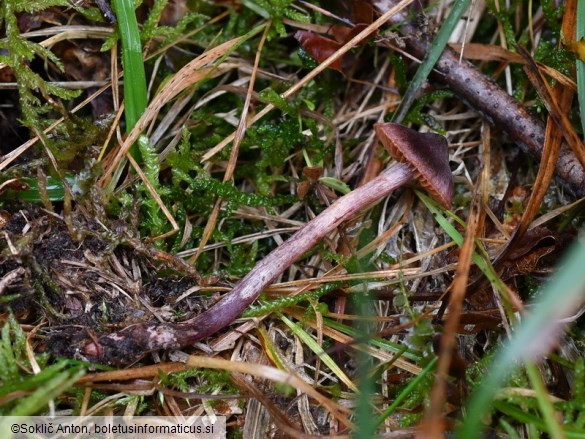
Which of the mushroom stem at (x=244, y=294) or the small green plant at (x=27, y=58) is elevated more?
the small green plant at (x=27, y=58)

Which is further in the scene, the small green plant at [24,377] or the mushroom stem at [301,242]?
the mushroom stem at [301,242]

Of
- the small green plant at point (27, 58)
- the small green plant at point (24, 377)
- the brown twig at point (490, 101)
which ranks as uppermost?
the brown twig at point (490, 101)

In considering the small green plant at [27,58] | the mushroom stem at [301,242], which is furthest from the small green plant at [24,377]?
the small green plant at [27,58]

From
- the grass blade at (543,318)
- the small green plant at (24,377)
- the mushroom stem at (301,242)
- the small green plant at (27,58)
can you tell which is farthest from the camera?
the small green plant at (27,58)

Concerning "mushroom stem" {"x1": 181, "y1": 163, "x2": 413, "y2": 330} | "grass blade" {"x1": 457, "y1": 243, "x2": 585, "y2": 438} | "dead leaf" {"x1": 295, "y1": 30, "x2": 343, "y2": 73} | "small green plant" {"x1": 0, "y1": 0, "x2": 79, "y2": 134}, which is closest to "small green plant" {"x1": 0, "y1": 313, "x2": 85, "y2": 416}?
"mushroom stem" {"x1": 181, "y1": 163, "x2": 413, "y2": 330}

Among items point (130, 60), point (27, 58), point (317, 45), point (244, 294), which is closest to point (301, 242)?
point (244, 294)

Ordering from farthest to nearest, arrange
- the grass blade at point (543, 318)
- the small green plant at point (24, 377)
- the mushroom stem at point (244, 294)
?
the mushroom stem at point (244, 294) < the small green plant at point (24, 377) < the grass blade at point (543, 318)

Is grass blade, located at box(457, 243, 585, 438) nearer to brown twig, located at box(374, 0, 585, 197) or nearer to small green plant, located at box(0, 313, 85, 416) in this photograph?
brown twig, located at box(374, 0, 585, 197)

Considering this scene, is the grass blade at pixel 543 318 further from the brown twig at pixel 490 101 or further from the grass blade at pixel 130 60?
the grass blade at pixel 130 60

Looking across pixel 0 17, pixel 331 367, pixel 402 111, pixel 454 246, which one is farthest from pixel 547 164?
pixel 0 17
